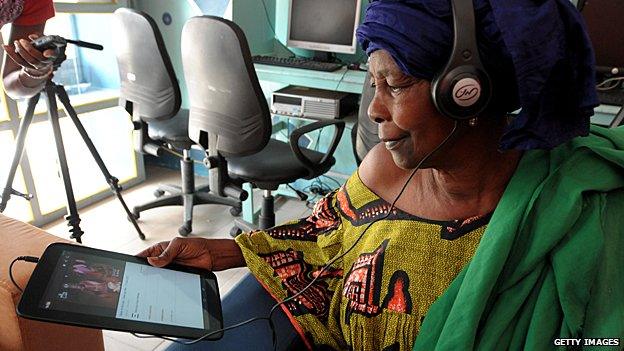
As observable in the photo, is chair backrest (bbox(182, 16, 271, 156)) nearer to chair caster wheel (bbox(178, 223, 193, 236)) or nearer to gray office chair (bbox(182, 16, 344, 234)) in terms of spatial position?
gray office chair (bbox(182, 16, 344, 234))

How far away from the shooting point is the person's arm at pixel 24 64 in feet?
4.80

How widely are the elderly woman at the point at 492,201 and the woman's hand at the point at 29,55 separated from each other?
1035 millimetres

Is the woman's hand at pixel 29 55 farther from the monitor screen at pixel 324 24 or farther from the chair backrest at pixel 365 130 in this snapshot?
the monitor screen at pixel 324 24

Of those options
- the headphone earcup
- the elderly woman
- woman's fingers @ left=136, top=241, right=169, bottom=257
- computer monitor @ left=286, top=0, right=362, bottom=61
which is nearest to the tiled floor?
computer monitor @ left=286, top=0, right=362, bottom=61

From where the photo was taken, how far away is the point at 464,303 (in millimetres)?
604

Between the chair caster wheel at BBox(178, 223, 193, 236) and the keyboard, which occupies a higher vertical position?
the keyboard

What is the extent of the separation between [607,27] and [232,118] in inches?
68.2

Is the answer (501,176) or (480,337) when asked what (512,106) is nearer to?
(501,176)

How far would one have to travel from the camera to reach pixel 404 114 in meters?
0.65

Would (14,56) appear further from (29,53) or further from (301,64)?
(301,64)

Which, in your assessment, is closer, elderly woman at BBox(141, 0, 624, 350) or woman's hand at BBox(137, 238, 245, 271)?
elderly woman at BBox(141, 0, 624, 350)

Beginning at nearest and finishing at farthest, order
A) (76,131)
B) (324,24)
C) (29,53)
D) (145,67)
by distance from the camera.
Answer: (29,53) < (145,67) < (324,24) < (76,131)

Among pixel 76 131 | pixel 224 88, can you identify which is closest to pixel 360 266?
pixel 224 88

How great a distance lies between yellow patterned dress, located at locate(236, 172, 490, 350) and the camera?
0.73 meters
